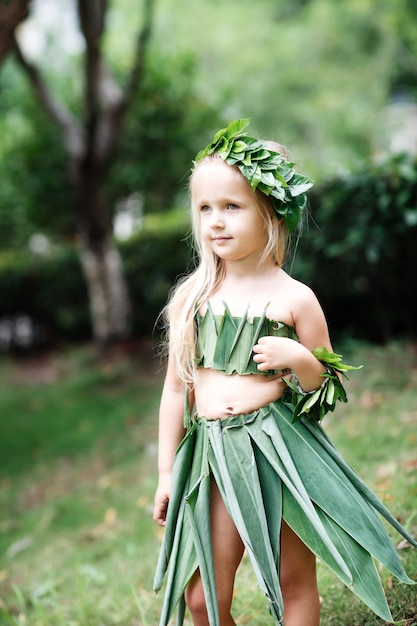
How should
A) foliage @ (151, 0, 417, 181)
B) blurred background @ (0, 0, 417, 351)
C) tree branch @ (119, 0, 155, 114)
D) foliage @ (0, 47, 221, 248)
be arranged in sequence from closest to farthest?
blurred background @ (0, 0, 417, 351)
tree branch @ (119, 0, 155, 114)
foliage @ (0, 47, 221, 248)
foliage @ (151, 0, 417, 181)

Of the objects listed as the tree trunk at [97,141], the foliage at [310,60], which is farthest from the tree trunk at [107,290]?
the foliage at [310,60]

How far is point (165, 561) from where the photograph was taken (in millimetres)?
2197

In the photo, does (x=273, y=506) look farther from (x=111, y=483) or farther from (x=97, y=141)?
(x=97, y=141)

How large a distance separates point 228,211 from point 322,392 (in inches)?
25.2

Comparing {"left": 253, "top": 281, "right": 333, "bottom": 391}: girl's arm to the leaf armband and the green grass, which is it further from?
the green grass

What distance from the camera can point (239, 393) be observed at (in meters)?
2.13

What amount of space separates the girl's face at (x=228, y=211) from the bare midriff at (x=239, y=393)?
0.39 m

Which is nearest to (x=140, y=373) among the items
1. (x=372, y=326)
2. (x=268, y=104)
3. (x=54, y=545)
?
(x=372, y=326)

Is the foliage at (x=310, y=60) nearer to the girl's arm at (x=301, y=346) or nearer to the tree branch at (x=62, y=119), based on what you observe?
the tree branch at (x=62, y=119)

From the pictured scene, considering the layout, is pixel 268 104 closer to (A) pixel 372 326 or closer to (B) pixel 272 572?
(A) pixel 372 326

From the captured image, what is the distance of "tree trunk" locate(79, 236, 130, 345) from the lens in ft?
29.1

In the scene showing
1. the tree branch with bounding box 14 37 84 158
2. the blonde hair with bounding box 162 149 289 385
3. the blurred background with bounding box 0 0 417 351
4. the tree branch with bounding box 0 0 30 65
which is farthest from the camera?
the tree branch with bounding box 14 37 84 158

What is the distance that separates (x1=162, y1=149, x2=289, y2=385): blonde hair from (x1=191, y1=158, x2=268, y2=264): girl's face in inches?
1.3

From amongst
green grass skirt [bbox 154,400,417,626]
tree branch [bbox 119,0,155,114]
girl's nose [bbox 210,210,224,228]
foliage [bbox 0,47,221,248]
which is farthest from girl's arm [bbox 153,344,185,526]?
foliage [bbox 0,47,221,248]
